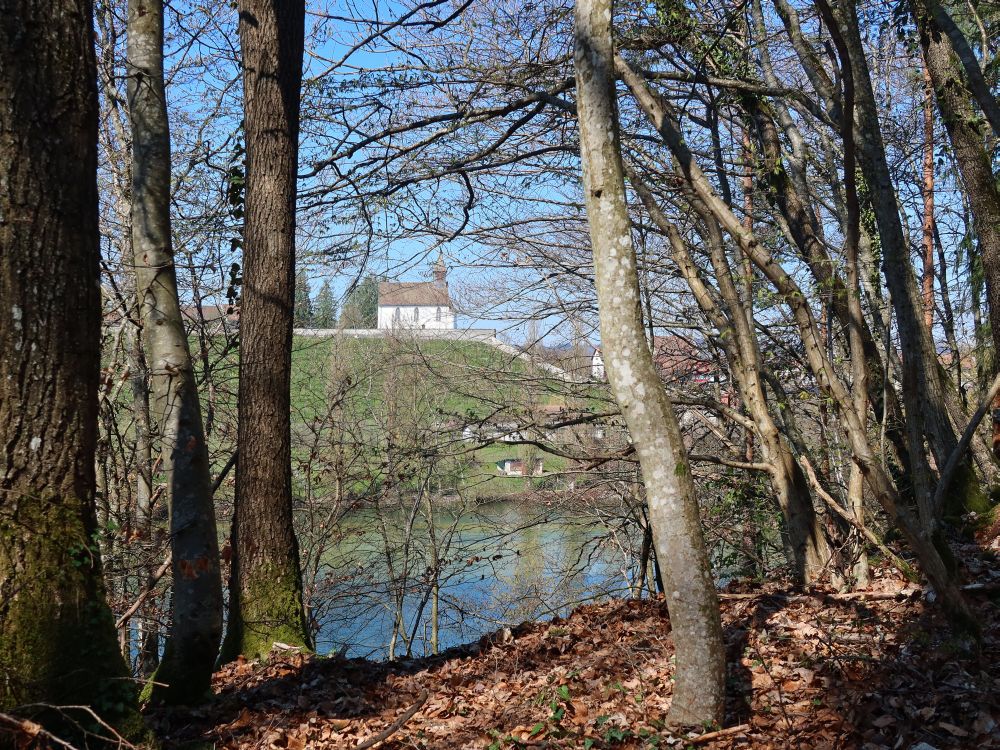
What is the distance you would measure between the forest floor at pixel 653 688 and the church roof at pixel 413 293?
5.31 metres

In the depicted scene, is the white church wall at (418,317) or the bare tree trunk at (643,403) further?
the white church wall at (418,317)

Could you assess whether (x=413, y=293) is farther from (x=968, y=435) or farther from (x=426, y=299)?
(x=968, y=435)

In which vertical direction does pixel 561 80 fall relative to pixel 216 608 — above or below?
above

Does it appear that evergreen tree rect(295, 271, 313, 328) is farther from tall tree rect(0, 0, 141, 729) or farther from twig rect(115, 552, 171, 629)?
tall tree rect(0, 0, 141, 729)

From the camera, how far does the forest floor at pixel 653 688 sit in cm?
359

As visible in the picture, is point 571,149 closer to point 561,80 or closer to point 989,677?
point 561,80

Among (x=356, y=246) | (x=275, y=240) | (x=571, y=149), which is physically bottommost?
(x=275, y=240)

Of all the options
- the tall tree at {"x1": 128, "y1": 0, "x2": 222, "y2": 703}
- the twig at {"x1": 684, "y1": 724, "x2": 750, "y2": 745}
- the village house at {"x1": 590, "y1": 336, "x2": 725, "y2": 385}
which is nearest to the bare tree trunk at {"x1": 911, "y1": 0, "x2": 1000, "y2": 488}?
the village house at {"x1": 590, "y1": 336, "x2": 725, "y2": 385}

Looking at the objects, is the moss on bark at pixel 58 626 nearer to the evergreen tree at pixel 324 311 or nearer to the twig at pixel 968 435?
the twig at pixel 968 435

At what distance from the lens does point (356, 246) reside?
27.9ft

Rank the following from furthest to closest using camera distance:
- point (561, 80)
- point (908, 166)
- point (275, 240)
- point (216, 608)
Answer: point (908, 166), point (561, 80), point (275, 240), point (216, 608)

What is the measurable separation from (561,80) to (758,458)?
4.68 meters

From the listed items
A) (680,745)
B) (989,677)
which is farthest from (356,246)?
(989,677)

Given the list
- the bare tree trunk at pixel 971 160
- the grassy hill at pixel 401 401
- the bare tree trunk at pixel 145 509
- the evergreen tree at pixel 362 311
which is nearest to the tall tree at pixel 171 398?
the grassy hill at pixel 401 401
